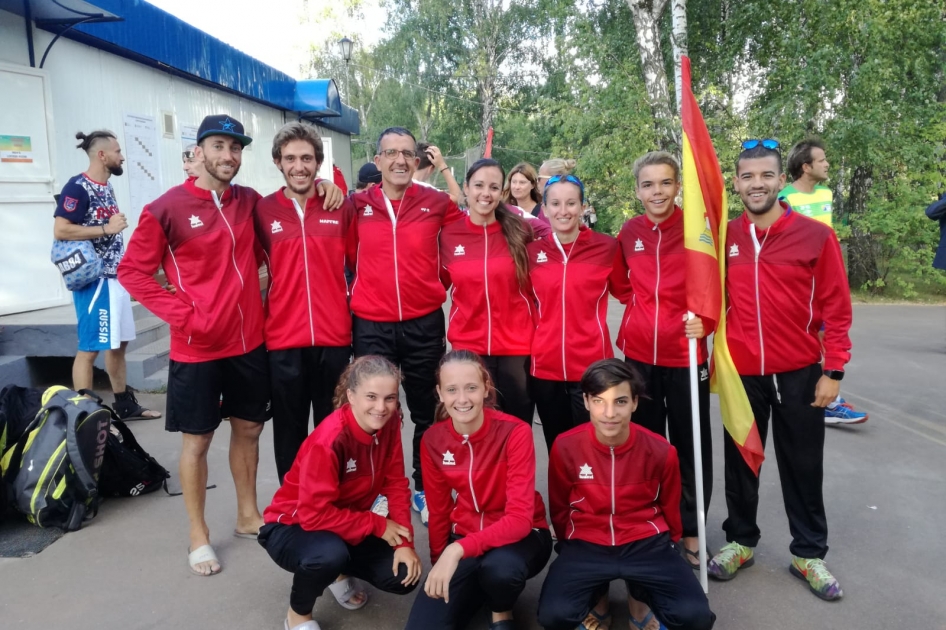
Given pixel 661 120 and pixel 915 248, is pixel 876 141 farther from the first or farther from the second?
pixel 661 120

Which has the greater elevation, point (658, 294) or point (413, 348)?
point (658, 294)

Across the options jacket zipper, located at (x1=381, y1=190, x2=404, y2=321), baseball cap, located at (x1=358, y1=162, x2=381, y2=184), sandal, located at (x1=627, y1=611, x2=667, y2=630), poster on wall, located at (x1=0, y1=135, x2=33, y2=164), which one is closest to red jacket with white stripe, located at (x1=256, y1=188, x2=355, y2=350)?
jacket zipper, located at (x1=381, y1=190, x2=404, y2=321)

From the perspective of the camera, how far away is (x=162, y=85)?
32.6 ft

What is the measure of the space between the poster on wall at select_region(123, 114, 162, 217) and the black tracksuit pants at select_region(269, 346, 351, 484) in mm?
6396

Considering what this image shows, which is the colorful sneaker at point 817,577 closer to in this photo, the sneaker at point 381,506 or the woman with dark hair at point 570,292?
the woman with dark hair at point 570,292

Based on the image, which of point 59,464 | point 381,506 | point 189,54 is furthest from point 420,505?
point 189,54

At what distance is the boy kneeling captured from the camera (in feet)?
9.37

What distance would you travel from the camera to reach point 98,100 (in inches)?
332

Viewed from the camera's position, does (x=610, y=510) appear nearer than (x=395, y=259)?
Yes

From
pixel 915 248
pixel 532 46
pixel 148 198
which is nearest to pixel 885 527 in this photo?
pixel 148 198

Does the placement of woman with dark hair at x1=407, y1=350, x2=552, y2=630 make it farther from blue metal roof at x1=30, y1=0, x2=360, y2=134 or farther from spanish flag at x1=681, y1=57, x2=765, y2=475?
blue metal roof at x1=30, y1=0, x2=360, y2=134

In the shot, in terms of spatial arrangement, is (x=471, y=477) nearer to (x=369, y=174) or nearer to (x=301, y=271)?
(x=301, y=271)

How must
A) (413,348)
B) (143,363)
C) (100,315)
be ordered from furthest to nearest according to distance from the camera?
(143,363) < (100,315) < (413,348)

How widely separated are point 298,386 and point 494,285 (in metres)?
1.17
